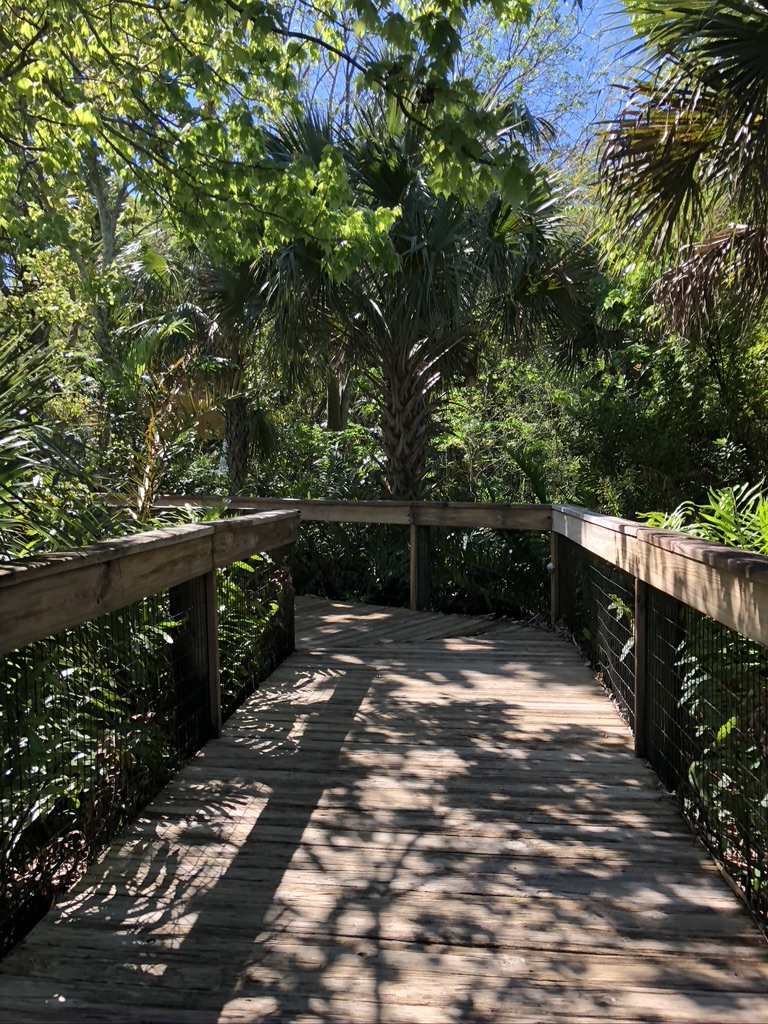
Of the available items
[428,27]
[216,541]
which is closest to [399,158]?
[428,27]

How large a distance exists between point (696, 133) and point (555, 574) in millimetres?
3457

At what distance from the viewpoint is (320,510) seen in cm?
784

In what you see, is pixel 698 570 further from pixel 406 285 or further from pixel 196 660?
pixel 406 285

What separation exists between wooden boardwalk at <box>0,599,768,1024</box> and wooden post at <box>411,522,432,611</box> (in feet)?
11.0

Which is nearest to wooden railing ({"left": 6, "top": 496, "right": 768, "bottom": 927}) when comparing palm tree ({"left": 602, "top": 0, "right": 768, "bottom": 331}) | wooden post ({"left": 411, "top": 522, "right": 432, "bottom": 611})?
palm tree ({"left": 602, "top": 0, "right": 768, "bottom": 331})

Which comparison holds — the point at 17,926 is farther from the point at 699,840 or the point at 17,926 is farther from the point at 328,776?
the point at 699,840

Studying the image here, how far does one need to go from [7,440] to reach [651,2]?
162 inches

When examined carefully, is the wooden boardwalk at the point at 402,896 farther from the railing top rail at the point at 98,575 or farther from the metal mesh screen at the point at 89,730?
the railing top rail at the point at 98,575

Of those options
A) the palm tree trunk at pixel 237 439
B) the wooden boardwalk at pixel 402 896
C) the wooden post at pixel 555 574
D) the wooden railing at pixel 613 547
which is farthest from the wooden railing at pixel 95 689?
the palm tree trunk at pixel 237 439

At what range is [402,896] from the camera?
2.58 metres

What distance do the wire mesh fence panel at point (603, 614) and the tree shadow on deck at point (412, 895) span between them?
473 mm

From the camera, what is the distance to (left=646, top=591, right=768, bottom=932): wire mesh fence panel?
8.50ft

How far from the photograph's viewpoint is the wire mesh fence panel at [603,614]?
4.46 m

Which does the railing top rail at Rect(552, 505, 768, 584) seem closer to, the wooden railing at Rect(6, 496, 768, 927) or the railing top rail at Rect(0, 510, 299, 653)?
the wooden railing at Rect(6, 496, 768, 927)
